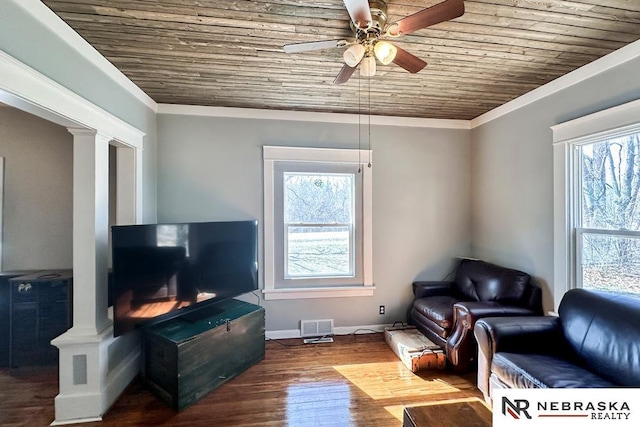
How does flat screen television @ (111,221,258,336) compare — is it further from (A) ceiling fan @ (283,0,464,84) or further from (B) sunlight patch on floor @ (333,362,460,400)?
(A) ceiling fan @ (283,0,464,84)

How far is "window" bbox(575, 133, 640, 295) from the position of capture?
2.15 m

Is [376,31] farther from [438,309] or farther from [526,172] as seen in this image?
[438,309]

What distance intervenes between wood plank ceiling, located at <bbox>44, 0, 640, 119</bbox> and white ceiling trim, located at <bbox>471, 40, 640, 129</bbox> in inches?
2.7

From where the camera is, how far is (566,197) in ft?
8.33

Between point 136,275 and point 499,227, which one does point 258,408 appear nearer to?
point 136,275

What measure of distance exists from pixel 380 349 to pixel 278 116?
2765 mm

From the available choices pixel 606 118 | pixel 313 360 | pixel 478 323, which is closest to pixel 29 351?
pixel 313 360

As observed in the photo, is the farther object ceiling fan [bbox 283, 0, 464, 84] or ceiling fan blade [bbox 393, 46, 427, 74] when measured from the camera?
ceiling fan blade [bbox 393, 46, 427, 74]

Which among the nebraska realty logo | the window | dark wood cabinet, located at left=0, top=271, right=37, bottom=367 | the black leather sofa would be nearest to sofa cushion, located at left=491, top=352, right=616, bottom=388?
the black leather sofa

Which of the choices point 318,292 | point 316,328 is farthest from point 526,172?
point 316,328

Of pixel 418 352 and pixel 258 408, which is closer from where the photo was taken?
pixel 258 408

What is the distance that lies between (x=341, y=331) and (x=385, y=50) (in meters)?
2.93

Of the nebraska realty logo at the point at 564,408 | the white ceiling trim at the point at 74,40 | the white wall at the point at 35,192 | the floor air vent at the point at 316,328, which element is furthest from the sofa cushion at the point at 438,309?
the white wall at the point at 35,192

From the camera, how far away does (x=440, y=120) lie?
366cm
